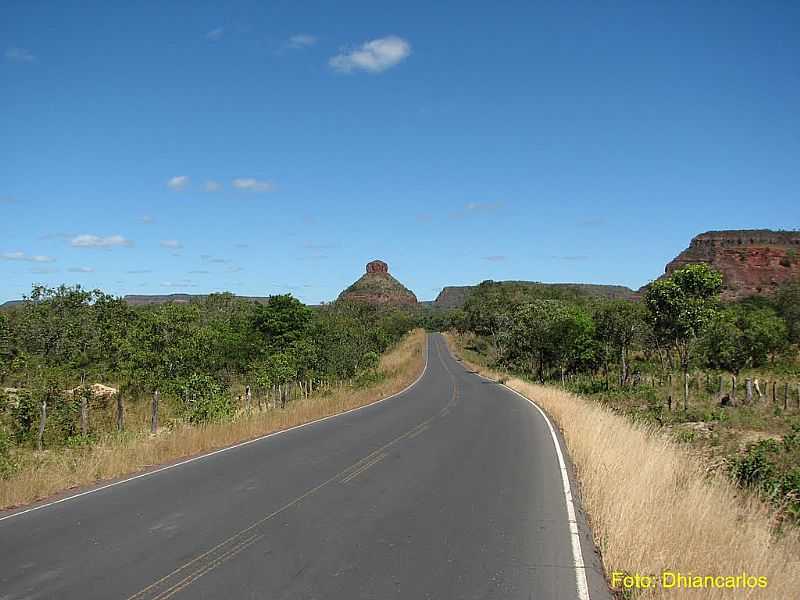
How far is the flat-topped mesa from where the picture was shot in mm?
138000

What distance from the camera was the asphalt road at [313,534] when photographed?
18.4ft

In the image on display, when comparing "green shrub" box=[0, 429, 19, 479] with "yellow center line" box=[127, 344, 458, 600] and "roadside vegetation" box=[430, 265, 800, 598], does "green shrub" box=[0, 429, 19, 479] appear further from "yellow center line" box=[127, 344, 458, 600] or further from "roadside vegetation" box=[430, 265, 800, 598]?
"roadside vegetation" box=[430, 265, 800, 598]

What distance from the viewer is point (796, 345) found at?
54.3 metres

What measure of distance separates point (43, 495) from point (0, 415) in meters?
13.5

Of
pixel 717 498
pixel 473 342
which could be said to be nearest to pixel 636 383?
pixel 717 498

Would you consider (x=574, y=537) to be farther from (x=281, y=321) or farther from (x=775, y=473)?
(x=281, y=321)

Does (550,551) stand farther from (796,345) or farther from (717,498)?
(796,345)

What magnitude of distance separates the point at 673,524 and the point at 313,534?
425cm

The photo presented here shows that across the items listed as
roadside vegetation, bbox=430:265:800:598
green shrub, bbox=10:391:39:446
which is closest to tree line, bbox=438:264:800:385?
roadside vegetation, bbox=430:265:800:598

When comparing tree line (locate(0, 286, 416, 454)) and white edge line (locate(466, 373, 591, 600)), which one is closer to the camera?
white edge line (locate(466, 373, 591, 600))

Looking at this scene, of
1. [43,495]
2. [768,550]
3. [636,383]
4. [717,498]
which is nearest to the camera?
[768,550]

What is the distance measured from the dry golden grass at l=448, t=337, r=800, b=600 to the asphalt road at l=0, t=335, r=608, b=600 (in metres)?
0.45

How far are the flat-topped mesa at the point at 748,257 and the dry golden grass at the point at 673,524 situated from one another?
434 feet

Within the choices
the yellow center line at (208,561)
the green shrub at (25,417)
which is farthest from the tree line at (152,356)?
the yellow center line at (208,561)
